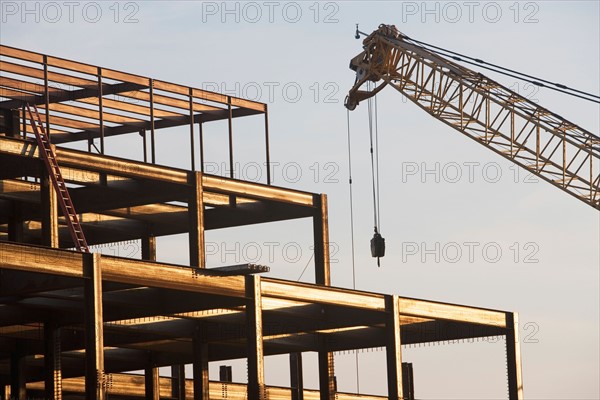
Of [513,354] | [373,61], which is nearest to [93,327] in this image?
[513,354]

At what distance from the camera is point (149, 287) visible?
A: 5006 centimetres

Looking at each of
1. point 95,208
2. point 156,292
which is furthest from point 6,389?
point 156,292

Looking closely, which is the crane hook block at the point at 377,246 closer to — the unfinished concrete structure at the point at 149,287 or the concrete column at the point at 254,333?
the unfinished concrete structure at the point at 149,287

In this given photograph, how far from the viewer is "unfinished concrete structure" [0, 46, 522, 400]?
4950cm

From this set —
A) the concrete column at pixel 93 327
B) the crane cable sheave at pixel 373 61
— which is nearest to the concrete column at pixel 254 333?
the concrete column at pixel 93 327

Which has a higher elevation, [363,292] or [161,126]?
[161,126]

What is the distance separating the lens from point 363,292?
184ft

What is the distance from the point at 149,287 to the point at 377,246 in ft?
61.4

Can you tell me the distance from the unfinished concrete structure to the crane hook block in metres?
2.39

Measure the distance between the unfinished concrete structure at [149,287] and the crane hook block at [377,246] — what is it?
2.39m

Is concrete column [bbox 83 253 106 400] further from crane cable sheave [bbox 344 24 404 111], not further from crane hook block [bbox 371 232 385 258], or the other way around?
crane cable sheave [bbox 344 24 404 111]

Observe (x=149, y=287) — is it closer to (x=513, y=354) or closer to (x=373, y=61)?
(x=513, y=354)

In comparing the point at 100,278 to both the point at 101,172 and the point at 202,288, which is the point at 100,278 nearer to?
the point at 202,288

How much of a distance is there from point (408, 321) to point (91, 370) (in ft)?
64.6
